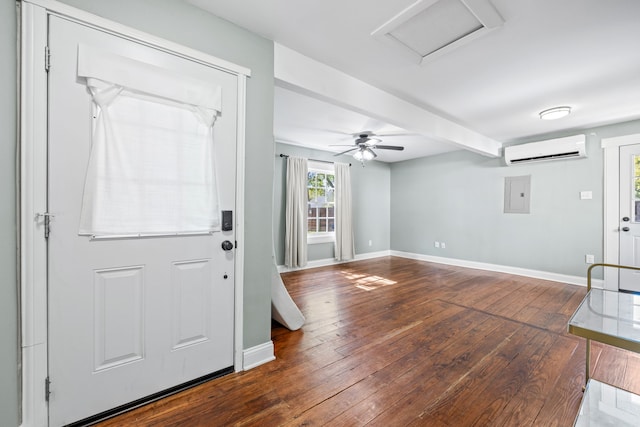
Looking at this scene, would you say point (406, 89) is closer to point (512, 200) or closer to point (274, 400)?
point (274, 400)

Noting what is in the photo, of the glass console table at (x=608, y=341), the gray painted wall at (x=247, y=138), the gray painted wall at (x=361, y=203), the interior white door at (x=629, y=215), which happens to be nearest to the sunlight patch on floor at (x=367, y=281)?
the gray painted wall at (x=361, y=203)

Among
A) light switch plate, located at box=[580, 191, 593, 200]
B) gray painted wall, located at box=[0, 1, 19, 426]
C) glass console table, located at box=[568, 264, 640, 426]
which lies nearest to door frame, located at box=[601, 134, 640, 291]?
light switch plate, located at box=[580, 191, 593, 200]

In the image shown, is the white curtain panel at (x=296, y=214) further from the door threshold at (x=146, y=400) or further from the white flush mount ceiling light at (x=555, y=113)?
the white flush mount ceiling light at (x=555, y=113)

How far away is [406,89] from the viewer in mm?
2836

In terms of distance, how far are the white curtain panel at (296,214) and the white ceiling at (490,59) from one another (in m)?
1.27

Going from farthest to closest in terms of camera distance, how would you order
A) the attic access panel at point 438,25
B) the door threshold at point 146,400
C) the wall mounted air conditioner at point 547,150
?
the wall mounted air conditioner at point 547,150 < the attic access panel at point 438,25 < the door threshold at point 146,400

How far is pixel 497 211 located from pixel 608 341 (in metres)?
4.54

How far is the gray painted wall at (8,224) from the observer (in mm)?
Answer: 1195

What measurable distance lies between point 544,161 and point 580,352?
348 cm

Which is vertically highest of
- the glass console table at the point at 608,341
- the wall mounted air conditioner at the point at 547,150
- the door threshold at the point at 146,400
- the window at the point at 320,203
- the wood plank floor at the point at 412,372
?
the wall mounted air conditioner at the point at 547,150

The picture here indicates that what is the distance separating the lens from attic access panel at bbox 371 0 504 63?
166cm

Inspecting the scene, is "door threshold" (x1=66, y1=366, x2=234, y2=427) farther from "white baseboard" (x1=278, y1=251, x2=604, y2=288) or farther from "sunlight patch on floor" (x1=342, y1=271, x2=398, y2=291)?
"white baseboard" (x1=278, y1=251, x2=604, y2=288)

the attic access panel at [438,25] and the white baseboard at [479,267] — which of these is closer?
the attic access panel at [438,25]

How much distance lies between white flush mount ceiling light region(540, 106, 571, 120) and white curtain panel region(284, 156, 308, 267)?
12.0 ft
